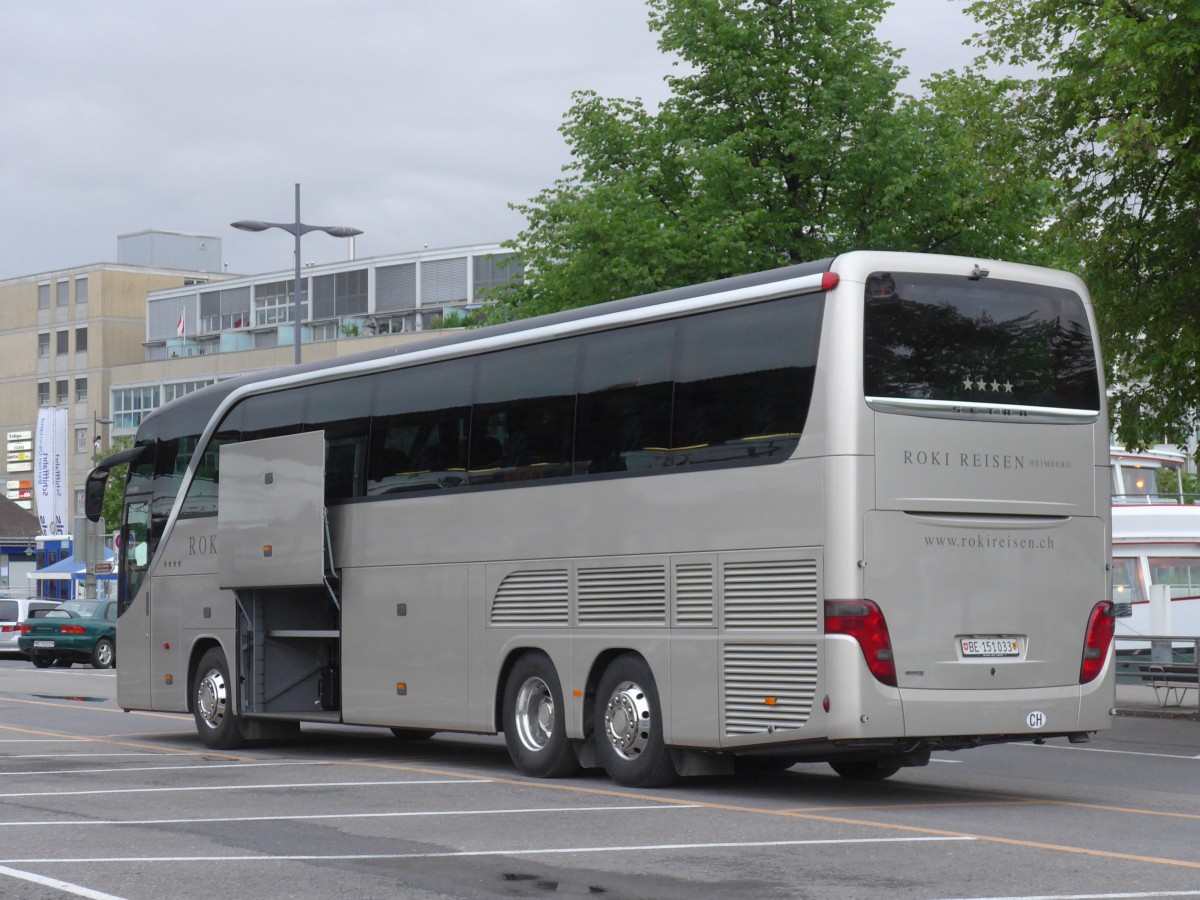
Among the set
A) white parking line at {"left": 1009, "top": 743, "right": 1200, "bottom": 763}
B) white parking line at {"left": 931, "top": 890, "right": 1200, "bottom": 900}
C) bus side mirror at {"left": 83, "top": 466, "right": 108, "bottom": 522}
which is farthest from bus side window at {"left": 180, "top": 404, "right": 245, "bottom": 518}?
white parking line at {"left": 931, "top": 890, "right": 1200, "bottom": 900}

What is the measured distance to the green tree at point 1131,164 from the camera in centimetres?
2014

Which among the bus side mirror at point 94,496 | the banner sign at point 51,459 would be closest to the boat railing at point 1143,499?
the bus side mirror at point 94,496

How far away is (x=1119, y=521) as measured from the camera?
118 feet

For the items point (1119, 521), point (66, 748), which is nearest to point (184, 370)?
point (1119, 521)

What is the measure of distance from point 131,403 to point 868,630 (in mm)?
95787

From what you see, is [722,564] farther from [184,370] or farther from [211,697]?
[184,370]

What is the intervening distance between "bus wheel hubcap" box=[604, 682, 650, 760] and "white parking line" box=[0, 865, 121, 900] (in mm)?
5480

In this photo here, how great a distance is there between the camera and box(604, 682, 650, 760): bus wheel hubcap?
14.6 m

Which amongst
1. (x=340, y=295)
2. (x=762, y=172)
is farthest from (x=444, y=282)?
(x=762, y=172)

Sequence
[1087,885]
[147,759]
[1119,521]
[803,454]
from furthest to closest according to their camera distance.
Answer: [1119,521], [147,759], [803,454], [1087,885]

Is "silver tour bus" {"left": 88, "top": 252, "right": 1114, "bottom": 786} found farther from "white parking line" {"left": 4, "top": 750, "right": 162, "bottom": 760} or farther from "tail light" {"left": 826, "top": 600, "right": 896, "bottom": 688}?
"white parking line" {"left": 4, "top": 750, "right": 162, "bottom": 760}

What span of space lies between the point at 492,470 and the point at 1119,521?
73.1ft

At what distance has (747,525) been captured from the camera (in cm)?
1370

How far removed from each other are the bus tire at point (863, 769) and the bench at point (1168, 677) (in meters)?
11.3
